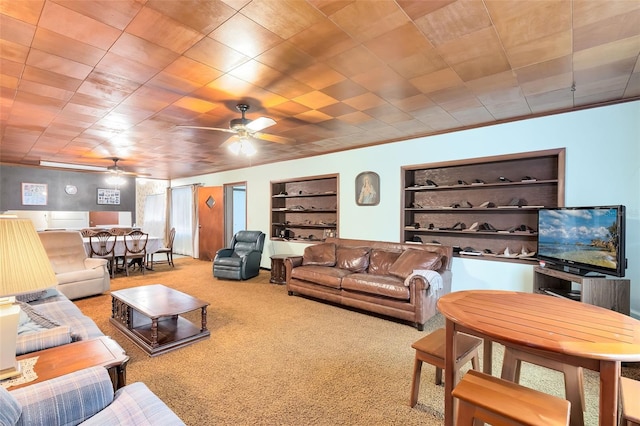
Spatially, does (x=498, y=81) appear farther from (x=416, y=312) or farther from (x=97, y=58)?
(x=97, y=58)

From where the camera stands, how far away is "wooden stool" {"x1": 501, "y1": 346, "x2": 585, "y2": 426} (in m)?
1.74

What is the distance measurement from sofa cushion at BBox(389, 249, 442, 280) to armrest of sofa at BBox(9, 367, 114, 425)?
3340mm

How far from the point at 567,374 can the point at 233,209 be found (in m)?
7.82

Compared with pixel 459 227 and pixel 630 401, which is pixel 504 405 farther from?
pixel 459 227

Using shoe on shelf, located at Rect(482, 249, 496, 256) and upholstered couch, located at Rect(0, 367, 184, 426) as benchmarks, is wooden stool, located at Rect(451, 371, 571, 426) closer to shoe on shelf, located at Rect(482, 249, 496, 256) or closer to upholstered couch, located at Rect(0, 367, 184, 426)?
upholstered couch, located at Rect(0, 367, 184, 426)

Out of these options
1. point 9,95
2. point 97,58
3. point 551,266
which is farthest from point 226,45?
point 551,266

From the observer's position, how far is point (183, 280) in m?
6.03

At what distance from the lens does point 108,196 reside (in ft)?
29.4

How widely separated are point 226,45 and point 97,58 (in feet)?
3.58

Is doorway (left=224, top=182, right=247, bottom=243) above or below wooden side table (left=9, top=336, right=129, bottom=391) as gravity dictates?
above

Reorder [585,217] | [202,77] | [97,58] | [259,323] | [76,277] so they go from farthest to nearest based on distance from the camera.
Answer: [76,277]
[259,323]
[585,217]
[202,77]
[97,58]

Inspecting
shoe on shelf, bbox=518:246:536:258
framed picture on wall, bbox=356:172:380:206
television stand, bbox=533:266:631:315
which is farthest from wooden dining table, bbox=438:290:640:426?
framed picture on wall, bbox=356:172:380:206

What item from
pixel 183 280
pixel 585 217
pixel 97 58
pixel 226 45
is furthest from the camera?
pixel 183 280

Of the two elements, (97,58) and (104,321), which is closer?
(97,58)
